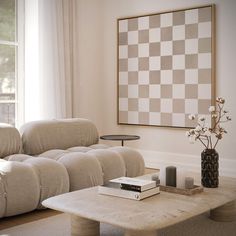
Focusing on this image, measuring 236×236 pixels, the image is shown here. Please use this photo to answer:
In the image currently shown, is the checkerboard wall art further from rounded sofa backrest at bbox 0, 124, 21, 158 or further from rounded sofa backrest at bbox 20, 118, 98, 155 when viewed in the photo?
rounded sofa backrest at bbox 0, 124, 21, 158

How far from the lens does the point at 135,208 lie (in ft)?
8.11

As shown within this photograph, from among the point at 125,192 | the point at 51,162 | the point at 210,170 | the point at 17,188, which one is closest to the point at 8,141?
the point at 51,162

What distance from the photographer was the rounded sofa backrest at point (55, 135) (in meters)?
4.17

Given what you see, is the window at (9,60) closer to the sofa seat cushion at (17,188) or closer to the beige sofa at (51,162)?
the beige sofa at (51,162)

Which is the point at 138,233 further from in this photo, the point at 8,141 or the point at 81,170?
the point at 8,141

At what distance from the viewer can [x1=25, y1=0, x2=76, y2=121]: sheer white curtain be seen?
566 centimetres

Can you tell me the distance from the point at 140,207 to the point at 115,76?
4.06 meters

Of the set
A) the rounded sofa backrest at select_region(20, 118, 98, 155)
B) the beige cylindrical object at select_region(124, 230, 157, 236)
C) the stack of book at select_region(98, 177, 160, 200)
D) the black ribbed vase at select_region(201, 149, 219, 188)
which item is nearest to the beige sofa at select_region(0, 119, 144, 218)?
the rounded sofa backrest at select_region(20, 118, 98, 155)

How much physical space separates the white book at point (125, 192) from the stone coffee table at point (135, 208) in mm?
28

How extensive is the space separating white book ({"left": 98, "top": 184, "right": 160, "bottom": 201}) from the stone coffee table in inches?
1.1

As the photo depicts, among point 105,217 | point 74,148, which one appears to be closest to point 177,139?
point 74,148

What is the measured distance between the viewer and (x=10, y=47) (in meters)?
5.57

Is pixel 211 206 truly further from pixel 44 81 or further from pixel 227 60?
pixel 44 81

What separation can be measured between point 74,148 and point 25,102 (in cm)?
163
